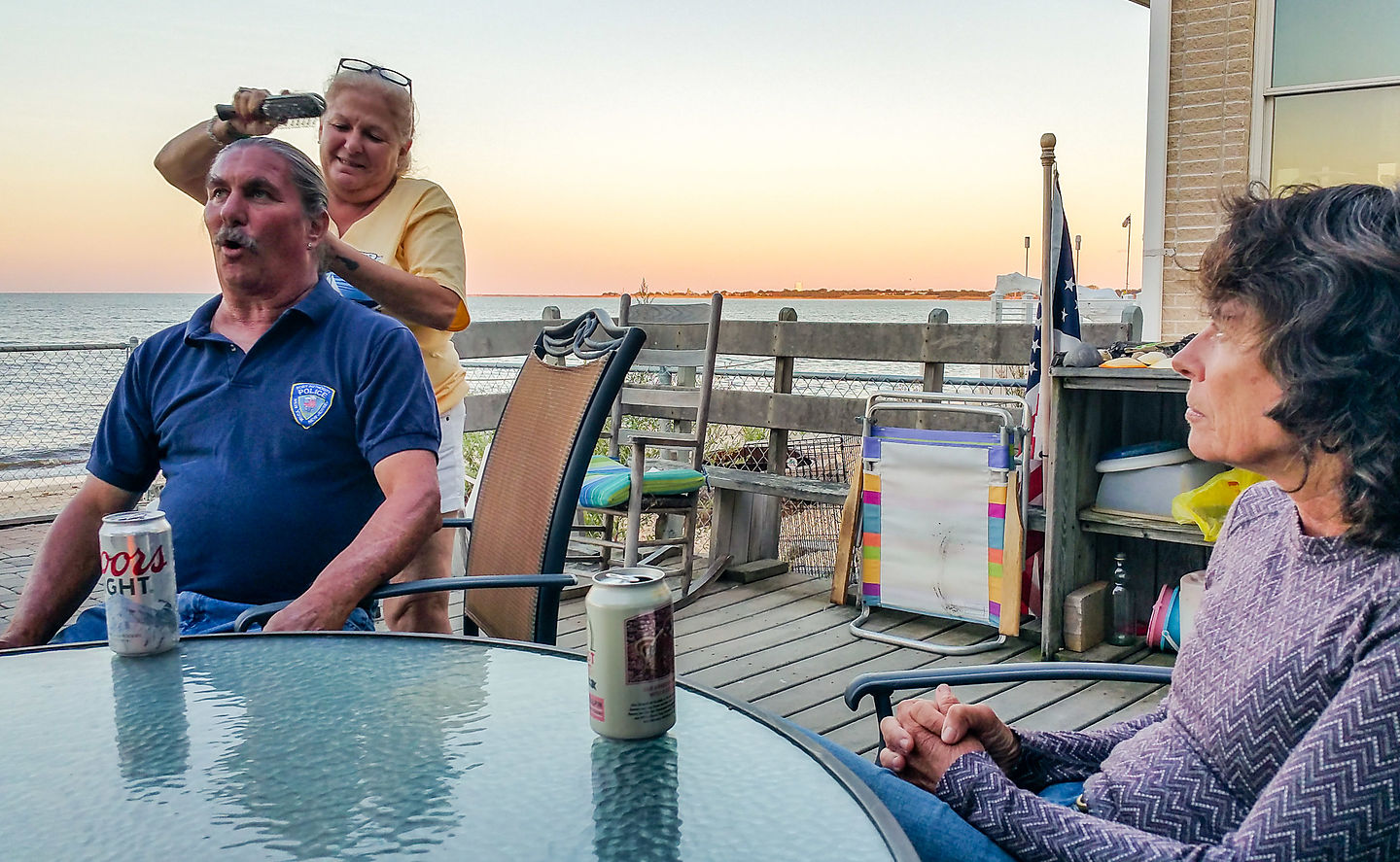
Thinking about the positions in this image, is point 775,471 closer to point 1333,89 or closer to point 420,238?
point 420,238

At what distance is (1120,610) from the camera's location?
3557 millimetres

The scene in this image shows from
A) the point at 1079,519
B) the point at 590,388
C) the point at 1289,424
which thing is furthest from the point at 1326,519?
the point at 1079,519

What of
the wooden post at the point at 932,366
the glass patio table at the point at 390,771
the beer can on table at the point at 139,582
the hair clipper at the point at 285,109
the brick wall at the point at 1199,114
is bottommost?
the glass patio table at the point at 390,771

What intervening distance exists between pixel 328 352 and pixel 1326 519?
1.55 meters

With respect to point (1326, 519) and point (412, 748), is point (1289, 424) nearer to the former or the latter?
point (1326, 519)

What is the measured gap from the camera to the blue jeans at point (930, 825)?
105 centimetres

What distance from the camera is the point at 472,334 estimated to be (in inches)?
187

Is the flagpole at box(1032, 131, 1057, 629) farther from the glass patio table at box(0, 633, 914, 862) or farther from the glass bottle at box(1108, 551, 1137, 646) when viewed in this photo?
the glass patio table at box(0, 633, 914, 862)

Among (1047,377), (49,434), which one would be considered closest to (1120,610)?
(1047,377)

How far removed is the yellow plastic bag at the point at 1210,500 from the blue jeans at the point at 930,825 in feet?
7.80

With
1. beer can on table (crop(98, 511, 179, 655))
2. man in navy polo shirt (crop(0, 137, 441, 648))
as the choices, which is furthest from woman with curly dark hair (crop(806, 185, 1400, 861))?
man in navy polo shirt (crop(0, 137, 441, 648))

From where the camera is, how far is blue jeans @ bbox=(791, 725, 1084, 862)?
1.05 meters

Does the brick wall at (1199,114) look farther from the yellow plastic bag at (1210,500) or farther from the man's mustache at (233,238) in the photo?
the man's mustache at (233,238)

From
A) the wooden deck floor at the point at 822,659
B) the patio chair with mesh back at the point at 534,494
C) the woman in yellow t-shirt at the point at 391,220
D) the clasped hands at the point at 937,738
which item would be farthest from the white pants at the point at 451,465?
the clasped hands at the point at 937,738
